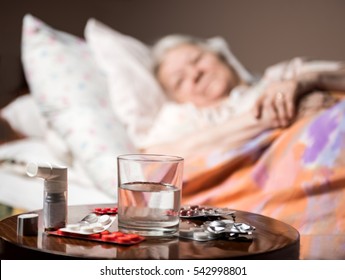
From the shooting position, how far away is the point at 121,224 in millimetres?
979

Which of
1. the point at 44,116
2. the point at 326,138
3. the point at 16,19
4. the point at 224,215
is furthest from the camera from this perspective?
the point at 16,19

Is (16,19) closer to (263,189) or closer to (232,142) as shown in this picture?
(232,142)

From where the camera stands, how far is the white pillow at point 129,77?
198 centimetres

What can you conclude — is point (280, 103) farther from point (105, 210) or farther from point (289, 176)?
point (105, 210)

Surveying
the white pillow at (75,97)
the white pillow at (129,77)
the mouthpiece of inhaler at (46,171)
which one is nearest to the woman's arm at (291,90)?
the white pillow at (129,77)

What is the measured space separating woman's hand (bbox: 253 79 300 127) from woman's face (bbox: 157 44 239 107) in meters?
0.18

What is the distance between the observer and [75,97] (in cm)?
195

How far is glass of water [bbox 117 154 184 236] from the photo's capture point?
3.11 ft

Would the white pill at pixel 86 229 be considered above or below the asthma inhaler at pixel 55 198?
below

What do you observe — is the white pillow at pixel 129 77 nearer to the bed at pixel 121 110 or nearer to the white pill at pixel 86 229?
the bed at pixel 121 110

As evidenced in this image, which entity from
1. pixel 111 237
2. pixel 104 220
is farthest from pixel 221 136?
pixel 111 237

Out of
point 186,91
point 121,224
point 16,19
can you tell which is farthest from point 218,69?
point 121,224

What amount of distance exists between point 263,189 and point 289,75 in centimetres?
49
